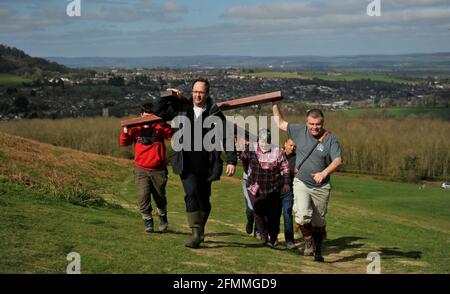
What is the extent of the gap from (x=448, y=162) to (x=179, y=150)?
57121mm

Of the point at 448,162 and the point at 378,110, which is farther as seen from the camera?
the point at 378,110

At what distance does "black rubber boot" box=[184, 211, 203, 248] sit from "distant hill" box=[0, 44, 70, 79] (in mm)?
108379

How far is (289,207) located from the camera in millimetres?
10602

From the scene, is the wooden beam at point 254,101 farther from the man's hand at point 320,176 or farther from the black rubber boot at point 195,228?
the black rubber boot at point 195,228

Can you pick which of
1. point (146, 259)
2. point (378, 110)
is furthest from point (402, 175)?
point (146, 259)

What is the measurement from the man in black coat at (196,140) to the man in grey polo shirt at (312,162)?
95cm

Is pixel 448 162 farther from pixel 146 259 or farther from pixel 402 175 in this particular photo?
pixel 146 259

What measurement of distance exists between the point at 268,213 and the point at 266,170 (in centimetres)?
84

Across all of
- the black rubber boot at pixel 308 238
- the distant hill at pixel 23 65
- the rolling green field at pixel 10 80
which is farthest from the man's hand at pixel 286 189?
the distant hill at pixel 23 65

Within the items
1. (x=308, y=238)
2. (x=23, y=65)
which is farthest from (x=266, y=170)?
(x=23, y=65)

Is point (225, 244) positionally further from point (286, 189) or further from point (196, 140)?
point (196, 140)

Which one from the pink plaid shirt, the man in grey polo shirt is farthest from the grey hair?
the man in grey polo shirt

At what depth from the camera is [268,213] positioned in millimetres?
10312

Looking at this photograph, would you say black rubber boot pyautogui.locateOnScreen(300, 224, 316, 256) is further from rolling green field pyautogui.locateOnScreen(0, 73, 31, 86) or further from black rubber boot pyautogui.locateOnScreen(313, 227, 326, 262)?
rolling green field pyautogui.locateOnScreen(0, 73, 31, 86)
